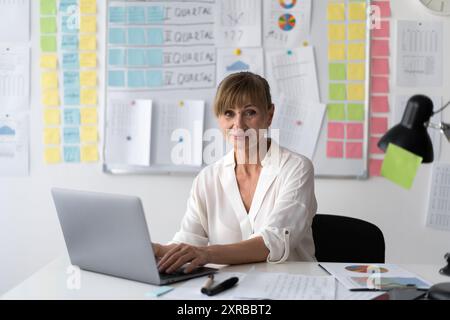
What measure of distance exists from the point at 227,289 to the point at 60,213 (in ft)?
1.68

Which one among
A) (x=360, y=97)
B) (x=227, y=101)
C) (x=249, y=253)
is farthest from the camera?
(x=360, y=97)

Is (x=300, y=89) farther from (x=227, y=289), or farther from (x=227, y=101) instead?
(x=227, y=289)

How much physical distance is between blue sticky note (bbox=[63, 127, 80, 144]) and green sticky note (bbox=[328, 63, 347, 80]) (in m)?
1.29

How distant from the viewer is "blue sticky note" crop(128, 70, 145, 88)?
283 centimetres

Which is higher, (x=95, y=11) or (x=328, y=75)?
(x=95, y=11)

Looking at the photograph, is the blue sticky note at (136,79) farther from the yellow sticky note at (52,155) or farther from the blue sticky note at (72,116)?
the yellow sticky note at (52,155)

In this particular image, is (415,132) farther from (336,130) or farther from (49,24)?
(49,24)

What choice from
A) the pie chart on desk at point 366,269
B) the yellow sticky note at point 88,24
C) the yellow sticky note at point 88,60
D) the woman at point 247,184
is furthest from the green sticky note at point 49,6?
the pie chart on desk at point 366,269

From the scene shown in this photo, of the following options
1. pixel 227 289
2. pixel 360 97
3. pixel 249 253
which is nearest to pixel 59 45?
pixel 360 97

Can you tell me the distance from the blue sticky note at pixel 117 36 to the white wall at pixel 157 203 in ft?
0.23

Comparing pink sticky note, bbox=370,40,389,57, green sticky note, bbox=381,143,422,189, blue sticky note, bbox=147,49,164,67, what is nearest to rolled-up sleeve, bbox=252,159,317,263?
green sticky note, bbox=381,143,422,189

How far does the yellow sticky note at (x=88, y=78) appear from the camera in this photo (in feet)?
9.33

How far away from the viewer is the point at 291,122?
2775mm

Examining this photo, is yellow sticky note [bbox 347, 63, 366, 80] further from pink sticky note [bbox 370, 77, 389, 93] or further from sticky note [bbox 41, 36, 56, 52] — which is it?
sticky note [bbox 41, 36, 56, 52]
